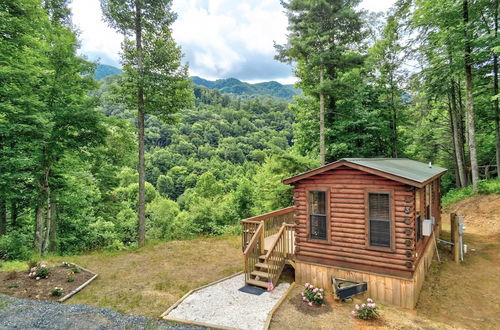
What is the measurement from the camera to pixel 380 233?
7004mm

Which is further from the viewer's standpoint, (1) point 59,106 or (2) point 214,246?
(2) point 214,246

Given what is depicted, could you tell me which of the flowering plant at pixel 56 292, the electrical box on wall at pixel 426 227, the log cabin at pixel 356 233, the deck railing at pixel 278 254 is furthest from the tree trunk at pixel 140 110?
the electrical box on wall at pixel 426 227

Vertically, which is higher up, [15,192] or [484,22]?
[484,22]

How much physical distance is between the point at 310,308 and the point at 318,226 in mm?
2237

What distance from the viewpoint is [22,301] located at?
22.0 feet

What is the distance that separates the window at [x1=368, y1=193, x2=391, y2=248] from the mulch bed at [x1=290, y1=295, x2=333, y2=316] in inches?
80.3

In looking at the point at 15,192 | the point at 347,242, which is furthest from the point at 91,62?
the point at 347,242

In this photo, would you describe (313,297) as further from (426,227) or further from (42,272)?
(42,272)

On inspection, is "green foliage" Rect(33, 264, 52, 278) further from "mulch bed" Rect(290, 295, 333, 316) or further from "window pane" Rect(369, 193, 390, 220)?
"window pane" Rect(369, 193, 390, 220)

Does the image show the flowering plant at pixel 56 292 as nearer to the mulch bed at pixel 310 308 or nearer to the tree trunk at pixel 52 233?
the mulch bed at pixel 310 308

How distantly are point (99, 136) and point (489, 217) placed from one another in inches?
770

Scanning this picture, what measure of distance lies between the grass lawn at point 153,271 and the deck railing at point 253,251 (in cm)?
134

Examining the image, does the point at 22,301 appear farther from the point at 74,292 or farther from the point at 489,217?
the point at 489,217

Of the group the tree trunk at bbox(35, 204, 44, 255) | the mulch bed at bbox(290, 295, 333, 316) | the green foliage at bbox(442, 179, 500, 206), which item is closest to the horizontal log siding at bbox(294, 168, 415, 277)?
the mulch bed at bbox(290, 295, 333, 316)
